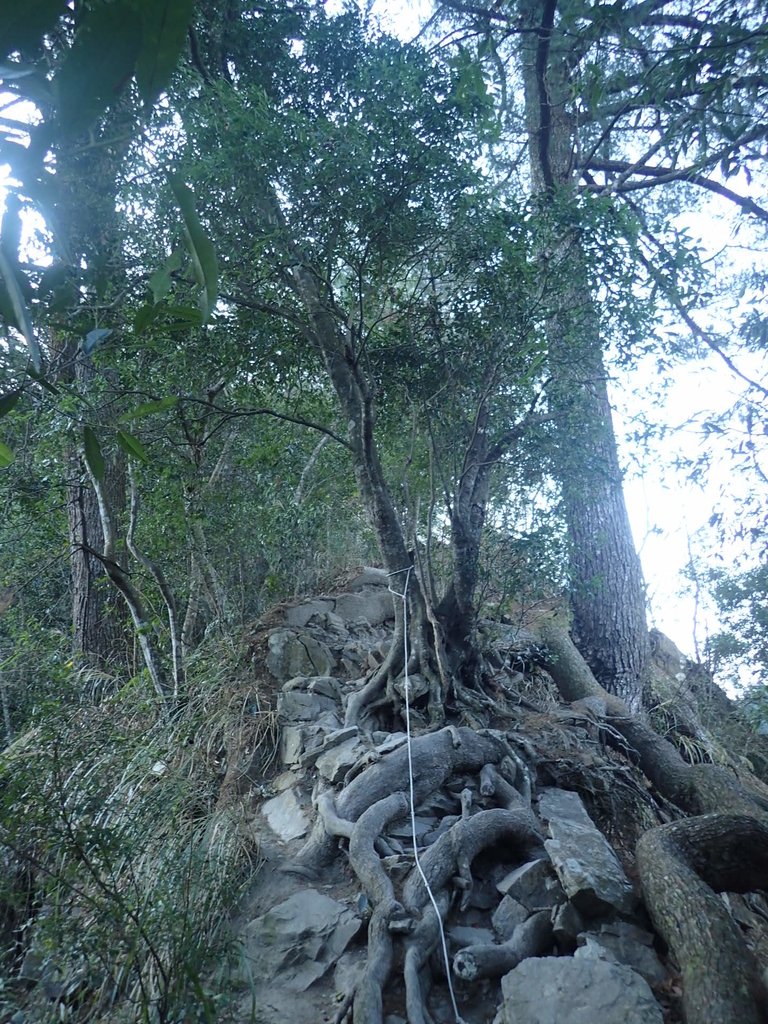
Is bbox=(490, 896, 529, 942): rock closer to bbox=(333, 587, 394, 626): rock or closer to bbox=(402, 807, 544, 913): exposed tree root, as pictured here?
bbox=(402, 807, 544, 913): exposed tree root

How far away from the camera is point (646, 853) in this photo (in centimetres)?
333

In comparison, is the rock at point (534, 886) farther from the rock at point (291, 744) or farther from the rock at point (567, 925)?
the rock at point (291, 744)

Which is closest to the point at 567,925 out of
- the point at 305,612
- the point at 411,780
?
the point at 411,780

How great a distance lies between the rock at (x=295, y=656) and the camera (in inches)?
229

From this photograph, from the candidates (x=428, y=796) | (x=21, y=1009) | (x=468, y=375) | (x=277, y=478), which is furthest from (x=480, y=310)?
(x=21, y=1009)

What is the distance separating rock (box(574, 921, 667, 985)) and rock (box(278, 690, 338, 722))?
2666 mm

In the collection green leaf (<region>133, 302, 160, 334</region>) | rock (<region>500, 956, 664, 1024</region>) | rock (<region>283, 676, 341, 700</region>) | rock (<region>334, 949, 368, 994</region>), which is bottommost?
rock (<region>334, 949, 368, 994</region>)

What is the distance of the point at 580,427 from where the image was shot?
5.60 metres

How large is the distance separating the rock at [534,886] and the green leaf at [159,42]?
352 cm

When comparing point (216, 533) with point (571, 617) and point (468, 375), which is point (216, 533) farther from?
point (571, 617)

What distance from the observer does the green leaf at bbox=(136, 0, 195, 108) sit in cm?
57

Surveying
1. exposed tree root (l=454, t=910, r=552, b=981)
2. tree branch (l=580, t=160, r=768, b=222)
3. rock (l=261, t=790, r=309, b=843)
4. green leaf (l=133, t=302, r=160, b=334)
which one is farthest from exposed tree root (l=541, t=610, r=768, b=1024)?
→ tree branch (l=580, t=160, r=768, b=222)

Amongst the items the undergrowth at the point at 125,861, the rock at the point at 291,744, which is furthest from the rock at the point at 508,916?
the rock at the point at 291,744

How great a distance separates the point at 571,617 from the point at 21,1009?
589cm
